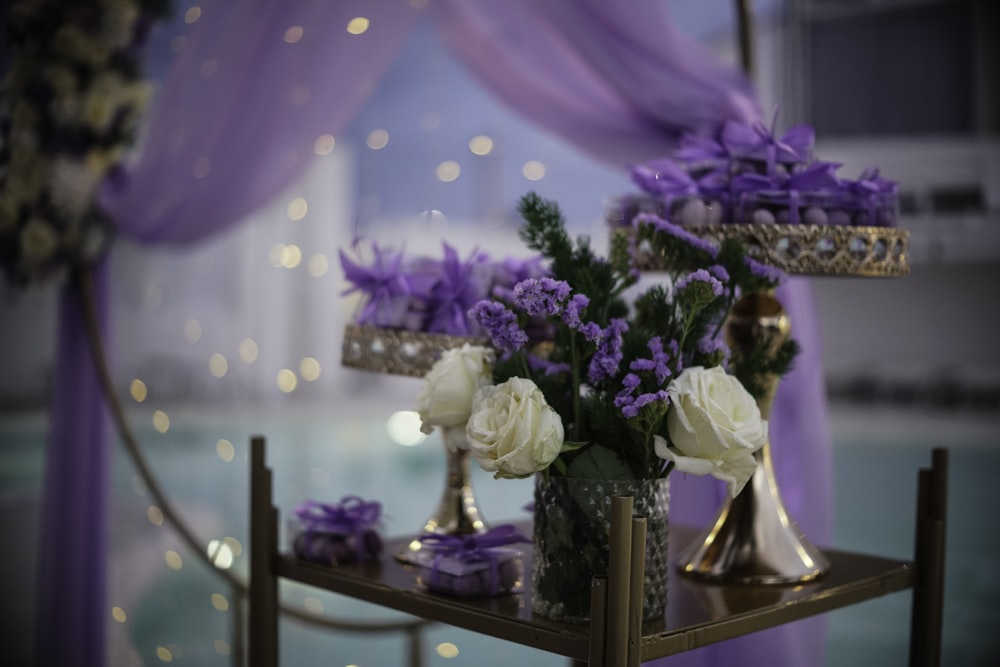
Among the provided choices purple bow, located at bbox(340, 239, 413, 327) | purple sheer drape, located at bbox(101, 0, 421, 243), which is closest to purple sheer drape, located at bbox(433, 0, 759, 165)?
purple sheer drape, located at bbox(101, 0, 421, 243)

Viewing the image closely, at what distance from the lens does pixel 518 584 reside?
1012 mm

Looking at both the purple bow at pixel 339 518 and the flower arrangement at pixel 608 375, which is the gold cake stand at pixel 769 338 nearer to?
the flower arrangement at pixel 608 375

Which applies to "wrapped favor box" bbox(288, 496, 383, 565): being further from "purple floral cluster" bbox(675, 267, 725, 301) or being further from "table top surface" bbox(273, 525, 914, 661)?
"purple floral cluster" bbox(675, 267, 725, 301)

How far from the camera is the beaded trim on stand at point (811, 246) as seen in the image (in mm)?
1043

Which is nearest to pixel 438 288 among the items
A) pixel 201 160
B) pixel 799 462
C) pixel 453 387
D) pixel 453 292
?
pixel 453 292

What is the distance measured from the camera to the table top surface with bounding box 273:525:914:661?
0.88m

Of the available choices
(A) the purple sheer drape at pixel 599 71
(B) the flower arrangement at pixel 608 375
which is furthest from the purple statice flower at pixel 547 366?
(A) the purple sheer drape at pixel 599 71

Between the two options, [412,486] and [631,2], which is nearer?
[631,2]

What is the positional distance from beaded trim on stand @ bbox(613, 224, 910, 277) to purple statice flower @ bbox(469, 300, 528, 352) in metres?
0.24

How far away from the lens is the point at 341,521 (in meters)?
1.17

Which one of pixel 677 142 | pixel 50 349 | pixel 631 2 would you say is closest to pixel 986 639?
pixel 677 142

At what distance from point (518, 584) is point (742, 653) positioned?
36cm

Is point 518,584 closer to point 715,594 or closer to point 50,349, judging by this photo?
point 715,594

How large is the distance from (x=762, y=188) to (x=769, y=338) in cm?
15
